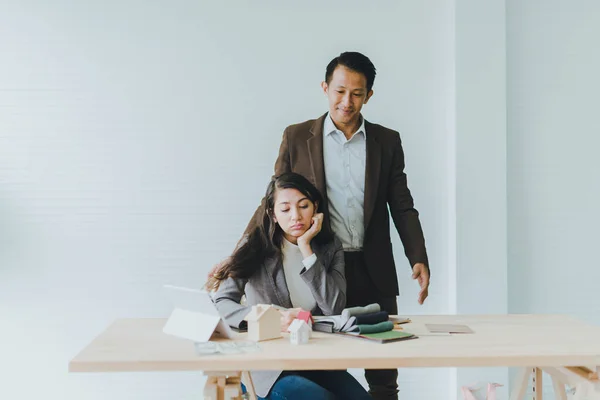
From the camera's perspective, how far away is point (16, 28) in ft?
11.6

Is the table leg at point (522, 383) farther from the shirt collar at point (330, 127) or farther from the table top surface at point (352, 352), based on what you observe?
the shirt collar at point (330, 127)

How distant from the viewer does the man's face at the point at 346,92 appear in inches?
123

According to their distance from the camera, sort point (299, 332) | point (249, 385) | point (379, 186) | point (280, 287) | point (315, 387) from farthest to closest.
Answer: point (379, 186)
point (280, 287)
point (249, 385)
point (315, 387)
point (299, 332)

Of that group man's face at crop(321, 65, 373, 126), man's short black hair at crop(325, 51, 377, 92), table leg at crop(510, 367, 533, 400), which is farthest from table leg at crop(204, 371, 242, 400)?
man's short black hair at crop(325, 51, 377, 92)

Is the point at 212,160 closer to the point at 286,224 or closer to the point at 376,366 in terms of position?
the point at 286,224

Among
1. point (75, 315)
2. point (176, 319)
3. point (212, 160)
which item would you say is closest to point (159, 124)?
point (212, 160)

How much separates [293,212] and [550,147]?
5.64 ft

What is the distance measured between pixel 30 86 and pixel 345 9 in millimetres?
1693

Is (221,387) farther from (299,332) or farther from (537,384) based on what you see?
(537,384)

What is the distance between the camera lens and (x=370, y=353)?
1988 mm

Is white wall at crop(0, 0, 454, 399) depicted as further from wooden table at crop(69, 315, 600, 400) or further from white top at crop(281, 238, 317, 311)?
wooden table at crop(69, 315, 600, 400)

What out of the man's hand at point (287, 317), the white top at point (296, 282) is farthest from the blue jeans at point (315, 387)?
the white top at point (296, 282)

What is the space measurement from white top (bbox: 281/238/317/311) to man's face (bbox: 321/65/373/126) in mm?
806

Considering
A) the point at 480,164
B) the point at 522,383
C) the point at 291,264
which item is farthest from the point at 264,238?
the point at 480,164
